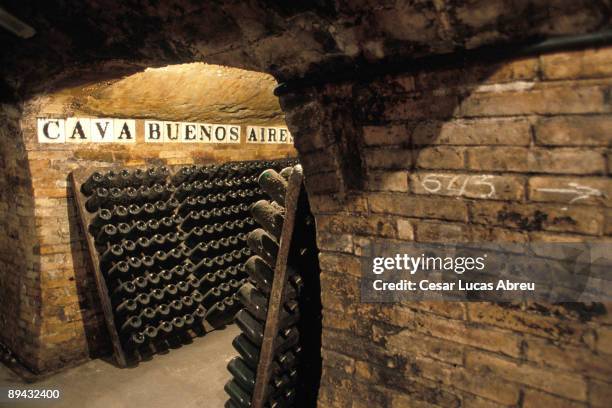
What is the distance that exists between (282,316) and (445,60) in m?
2.01

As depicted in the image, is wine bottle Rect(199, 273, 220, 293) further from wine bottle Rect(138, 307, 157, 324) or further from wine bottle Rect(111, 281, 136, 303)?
wine bottle Rect(111, 281, 136, 303)

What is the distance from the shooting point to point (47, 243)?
3.98 m

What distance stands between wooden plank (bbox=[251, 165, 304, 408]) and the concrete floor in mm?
895

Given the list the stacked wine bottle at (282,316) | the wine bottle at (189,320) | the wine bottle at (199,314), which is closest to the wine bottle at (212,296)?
the wine bottle at (199,314)

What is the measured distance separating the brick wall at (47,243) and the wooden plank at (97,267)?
107mm

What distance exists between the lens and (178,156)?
198 inches

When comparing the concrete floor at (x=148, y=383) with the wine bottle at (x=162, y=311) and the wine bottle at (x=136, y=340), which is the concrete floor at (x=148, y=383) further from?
the wine bottle at (x=162, y=311)

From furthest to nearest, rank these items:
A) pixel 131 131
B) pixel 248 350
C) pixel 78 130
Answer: pixel 131 131 < pixel 78 130 < pixel 248 350

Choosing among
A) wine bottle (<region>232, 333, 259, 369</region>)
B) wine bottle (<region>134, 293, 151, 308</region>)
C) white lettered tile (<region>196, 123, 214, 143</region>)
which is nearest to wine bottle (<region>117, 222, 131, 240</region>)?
wine bottle (<region>134, 293, 151, 308</region>)

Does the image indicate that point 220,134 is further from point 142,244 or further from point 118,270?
point 118,270

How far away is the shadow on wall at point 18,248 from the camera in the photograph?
3.86 meters

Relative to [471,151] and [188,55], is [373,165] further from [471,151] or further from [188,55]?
[188,55]

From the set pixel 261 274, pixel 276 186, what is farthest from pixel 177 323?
pixel 276 186

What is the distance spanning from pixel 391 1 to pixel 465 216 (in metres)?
0.83
